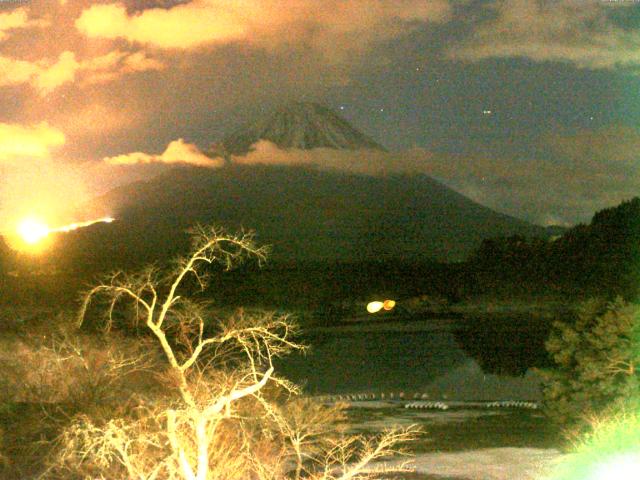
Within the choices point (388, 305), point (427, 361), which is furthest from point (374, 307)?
point (427, 361)

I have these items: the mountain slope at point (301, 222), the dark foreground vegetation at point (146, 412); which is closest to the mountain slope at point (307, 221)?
the mountain slope at point (301, 222)

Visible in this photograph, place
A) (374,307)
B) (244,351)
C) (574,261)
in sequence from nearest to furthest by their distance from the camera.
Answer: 1. (244,351)
2. (574,261)
3. (374,307)

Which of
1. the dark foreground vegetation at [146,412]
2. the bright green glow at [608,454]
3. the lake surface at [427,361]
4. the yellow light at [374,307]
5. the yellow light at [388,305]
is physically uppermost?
the dark foreground vegetation at [146,412]

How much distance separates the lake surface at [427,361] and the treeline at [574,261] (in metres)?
10.8

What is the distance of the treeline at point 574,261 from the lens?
7550 centimetres

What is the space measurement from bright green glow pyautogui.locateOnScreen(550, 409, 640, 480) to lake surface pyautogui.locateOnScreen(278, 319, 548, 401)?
9.96m

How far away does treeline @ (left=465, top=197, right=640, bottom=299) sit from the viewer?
75500 millimetres

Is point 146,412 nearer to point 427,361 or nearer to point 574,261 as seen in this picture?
point 427,361

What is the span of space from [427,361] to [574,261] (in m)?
37.9

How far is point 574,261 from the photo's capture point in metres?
81.3

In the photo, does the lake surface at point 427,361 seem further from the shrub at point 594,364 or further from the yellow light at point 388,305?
the yellow light at point 388,305

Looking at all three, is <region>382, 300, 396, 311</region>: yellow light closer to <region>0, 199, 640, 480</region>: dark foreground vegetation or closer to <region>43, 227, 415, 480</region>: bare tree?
<region>0, 199, 640, 480</region>: dark foreground vegetation

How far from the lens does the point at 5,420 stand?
18906 mm

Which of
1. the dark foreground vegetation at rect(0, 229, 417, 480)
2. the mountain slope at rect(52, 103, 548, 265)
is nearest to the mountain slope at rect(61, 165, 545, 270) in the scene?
the mountain slope at rect(52, 103, 548, 265)
